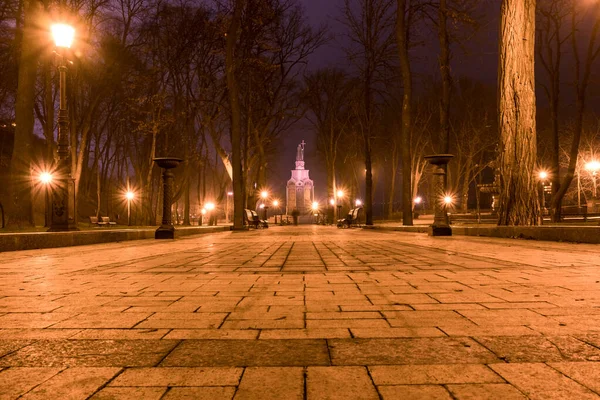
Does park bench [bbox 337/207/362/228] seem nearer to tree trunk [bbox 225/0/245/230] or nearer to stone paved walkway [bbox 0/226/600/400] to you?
tree trunk [bbox 225/0/245/230]

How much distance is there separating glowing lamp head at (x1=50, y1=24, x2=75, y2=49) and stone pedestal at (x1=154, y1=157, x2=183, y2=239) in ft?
12.7

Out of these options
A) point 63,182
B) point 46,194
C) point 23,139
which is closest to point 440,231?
point 63,182

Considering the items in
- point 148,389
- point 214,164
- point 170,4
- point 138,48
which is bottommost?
point 148,389

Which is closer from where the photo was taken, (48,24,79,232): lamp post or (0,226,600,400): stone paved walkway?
(0,226,600,400): stone paved walkway

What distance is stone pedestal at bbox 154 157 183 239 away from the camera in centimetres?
1373

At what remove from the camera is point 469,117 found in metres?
38.8

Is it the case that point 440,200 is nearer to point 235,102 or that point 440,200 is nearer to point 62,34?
point 235,102

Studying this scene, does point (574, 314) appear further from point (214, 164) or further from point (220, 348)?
point (214, 164)

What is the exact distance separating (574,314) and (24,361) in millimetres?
3539

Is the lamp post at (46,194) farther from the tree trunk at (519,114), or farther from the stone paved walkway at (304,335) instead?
the tree trunk at (519,114)

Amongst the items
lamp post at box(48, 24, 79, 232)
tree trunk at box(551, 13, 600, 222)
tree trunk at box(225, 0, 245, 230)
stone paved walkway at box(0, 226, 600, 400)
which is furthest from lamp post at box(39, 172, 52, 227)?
tree trunk at box(551, 13, 600, 222)

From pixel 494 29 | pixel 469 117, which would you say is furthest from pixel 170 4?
pixel 469 117

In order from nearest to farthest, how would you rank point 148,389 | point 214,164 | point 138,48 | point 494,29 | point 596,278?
point 148,389 → point 596,278 → point 494,29 → point 138,48 → point 214,164

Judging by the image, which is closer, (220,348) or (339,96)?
(220,348)
